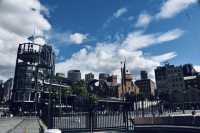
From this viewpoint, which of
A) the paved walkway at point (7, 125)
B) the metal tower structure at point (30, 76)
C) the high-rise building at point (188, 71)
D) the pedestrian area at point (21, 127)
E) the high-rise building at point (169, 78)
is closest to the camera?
the pedestrian area at point (21, 127)

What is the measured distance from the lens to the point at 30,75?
317 ft

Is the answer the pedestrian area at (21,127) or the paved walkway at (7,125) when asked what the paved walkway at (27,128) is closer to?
the pedestrian area at (21,127)

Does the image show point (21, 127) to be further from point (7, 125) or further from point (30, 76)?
point (30, 76)

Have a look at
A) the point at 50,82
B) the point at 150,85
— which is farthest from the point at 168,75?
the point at 50,82

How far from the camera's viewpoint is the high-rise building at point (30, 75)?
302ft

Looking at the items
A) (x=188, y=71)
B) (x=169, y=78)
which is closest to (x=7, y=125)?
(x=169, y=78)

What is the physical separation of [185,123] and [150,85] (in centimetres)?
13608

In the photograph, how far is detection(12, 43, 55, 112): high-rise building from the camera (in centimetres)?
9200

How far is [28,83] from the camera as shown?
9456 cm

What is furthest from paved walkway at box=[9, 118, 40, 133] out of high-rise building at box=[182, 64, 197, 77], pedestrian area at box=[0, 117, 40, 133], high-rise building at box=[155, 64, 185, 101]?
high-rise building at box=[182, 64, 197, 77]

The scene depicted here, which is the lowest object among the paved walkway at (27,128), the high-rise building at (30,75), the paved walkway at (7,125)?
the paved walkway at (7,125)

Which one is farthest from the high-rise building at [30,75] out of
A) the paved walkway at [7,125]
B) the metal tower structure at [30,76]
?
the paved walkway at [7,125]

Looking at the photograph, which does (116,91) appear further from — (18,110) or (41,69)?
(18,110)

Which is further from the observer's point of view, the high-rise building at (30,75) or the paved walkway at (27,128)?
the high-rise building at (30,75)
